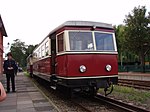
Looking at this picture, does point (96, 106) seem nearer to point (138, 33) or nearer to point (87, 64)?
point (87, 64)

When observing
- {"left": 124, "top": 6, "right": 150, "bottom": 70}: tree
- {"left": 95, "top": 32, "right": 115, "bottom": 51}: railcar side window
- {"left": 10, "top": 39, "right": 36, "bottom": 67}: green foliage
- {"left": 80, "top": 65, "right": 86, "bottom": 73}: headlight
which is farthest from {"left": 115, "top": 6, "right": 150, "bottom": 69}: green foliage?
{"left": 10, "top": 39, "right": 36, "bottom": 67}: green foliage

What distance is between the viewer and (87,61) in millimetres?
9977

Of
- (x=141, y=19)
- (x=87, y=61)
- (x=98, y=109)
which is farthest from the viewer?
(x=141, y=19)

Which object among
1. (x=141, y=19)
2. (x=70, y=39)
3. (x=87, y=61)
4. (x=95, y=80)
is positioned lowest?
(x=95, y=80)

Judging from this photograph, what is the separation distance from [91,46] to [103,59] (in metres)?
0.63

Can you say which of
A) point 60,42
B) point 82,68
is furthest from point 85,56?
point 60,42

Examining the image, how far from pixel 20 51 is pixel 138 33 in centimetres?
7844

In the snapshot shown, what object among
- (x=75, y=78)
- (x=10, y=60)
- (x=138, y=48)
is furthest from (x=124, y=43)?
(x=75, y=78)

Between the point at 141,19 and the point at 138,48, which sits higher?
the point at 141,19

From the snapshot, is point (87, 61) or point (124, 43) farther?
point (124, 43)

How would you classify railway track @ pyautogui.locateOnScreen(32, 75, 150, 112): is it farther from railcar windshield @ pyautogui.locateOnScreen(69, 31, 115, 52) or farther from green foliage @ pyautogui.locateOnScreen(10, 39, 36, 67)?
green foliage @ pyautogui.locateOnScreen(10, 39, 36, 67)

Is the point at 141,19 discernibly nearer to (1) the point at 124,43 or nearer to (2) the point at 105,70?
(1) the point at 124,43

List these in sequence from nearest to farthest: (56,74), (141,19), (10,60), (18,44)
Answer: (56,74) < (10,60) < (141,19) < (18,44)

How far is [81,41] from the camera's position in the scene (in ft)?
33.4
